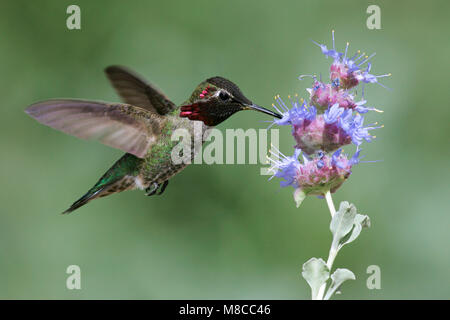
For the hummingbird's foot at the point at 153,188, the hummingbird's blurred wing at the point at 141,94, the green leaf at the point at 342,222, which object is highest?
the hummingbird's blurred wing at the point at 141,94

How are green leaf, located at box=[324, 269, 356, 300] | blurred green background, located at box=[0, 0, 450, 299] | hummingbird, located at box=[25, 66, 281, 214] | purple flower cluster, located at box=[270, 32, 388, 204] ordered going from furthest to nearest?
1. blurred green background, located at box=[0, 0, 450, 299]
2. hummingbird, located at box=[25, 66, 281, 214]
3. purple flower cluster, located at box=[270, 32, 388, 204]
4. green leaf, located at box=[324, 269, 356, 300]

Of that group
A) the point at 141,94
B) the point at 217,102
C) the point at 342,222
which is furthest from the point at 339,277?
the point at 141,94

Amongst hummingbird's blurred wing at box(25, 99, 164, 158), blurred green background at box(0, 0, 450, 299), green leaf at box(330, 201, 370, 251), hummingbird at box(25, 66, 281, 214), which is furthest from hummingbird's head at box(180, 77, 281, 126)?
blurred green background at box(0, 0, 450, 299)

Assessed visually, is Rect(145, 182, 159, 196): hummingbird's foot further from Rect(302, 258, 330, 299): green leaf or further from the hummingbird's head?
Rect(302, 258, 330, 299): green leaf

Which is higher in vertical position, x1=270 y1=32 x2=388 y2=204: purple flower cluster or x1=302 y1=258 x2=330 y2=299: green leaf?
x1=270 y1=32 x2=388 y2=204: purple flower cluster

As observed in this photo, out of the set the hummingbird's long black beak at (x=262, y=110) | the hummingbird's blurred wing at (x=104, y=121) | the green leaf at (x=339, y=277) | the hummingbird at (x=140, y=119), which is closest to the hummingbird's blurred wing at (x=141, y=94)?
the hummingbird at (x=140, y=119)

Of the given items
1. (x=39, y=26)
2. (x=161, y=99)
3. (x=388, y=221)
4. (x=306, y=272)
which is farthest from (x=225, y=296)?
(x=39, y=26)

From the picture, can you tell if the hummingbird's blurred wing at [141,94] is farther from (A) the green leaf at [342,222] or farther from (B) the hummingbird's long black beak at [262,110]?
(A) the green leaf at [342,222]
